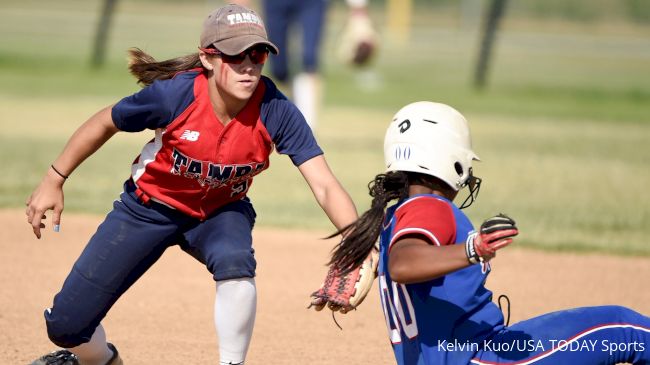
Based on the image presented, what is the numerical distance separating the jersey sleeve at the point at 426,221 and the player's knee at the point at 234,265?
29.8 inches

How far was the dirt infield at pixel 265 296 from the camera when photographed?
488 cm

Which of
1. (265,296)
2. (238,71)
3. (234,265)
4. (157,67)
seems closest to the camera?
(234,265)

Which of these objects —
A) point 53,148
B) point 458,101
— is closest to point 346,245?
point 53,148

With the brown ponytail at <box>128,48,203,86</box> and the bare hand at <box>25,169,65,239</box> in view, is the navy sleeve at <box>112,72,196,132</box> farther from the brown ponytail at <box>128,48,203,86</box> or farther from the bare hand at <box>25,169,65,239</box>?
the bare hand at <box>25,169,65,239</box>

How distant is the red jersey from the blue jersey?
831mm

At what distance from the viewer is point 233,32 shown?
12.7ft

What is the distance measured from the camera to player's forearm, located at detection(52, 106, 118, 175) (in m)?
3.95

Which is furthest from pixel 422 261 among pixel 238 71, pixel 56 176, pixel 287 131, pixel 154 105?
pixel 56 176

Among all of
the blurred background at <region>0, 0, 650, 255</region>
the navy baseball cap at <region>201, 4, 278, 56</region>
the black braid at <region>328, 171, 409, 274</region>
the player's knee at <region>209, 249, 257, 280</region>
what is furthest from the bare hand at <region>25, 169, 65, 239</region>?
the blurred background at <region>0, 0, 650, 255</region>

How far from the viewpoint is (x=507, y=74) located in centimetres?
2298

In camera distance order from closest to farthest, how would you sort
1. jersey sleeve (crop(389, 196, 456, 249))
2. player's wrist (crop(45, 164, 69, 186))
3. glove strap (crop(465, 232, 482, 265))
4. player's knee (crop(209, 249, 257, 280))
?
glove strap (crop(465, 232, 482, 265))
jersey sleeve (crop(389, 196, 456, 249))
player's knee (crop(209, 249, 257, 280))
player's wrist (crop(45, 164, 69, 186))

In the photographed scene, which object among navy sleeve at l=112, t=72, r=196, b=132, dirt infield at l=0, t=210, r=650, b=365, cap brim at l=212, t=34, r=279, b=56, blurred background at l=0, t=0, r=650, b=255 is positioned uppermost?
blurred background at l=0, t=0, r=650, b=255

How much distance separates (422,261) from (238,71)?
122 cm

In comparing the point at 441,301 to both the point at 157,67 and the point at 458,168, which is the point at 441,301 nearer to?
the point at 458,168
